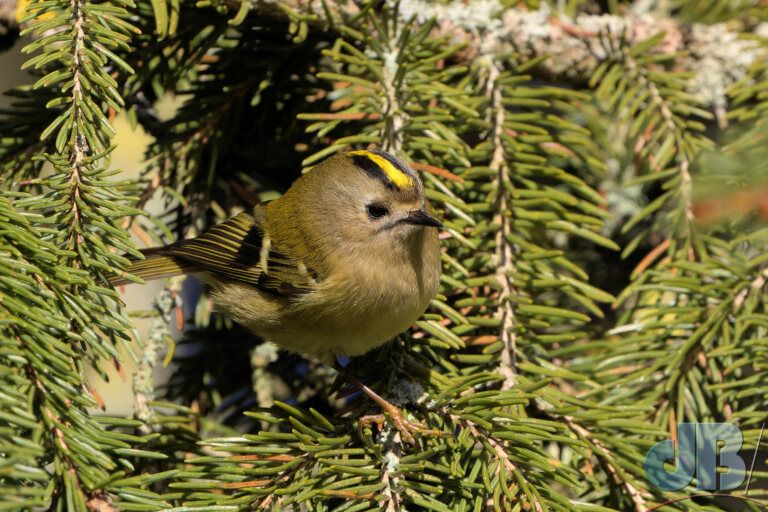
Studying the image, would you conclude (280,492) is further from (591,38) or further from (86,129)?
(591,38)

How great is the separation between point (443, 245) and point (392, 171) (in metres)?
0.21

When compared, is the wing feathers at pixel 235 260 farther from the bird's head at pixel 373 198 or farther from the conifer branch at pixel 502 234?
the conifer branch at pixel 502 234

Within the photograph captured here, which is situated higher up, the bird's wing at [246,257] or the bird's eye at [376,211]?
the bird's eye at [376,211]

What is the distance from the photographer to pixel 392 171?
5.30 ft

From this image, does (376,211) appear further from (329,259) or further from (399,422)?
(399,422)

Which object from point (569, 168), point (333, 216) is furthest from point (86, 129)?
point (569, 168)

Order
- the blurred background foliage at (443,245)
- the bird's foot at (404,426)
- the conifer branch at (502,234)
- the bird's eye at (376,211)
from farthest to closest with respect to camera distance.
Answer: the bird's eye at (376,211), the conifer branch at (502,234), the bird's foot at (404,426), the blurred background foliage at (443,245)

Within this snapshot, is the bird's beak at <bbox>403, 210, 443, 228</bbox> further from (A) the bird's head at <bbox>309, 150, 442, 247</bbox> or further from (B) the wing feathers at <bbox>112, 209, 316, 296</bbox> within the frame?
(B) the wing feathers at <bbox>112, 209, 316, 296</bbox>

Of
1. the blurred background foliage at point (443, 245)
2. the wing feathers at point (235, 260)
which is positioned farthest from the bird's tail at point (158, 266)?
the blurred background foliage at point (443, 245)

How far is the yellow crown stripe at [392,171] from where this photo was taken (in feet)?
5.22

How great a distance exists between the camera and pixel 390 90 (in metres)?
1.60

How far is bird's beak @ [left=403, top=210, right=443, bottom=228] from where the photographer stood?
1.55 m

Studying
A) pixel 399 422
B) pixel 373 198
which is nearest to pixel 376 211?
pixel 373 198

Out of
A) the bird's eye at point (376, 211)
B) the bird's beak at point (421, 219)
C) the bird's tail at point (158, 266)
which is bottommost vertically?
the bird's tail at point (158, 266)
